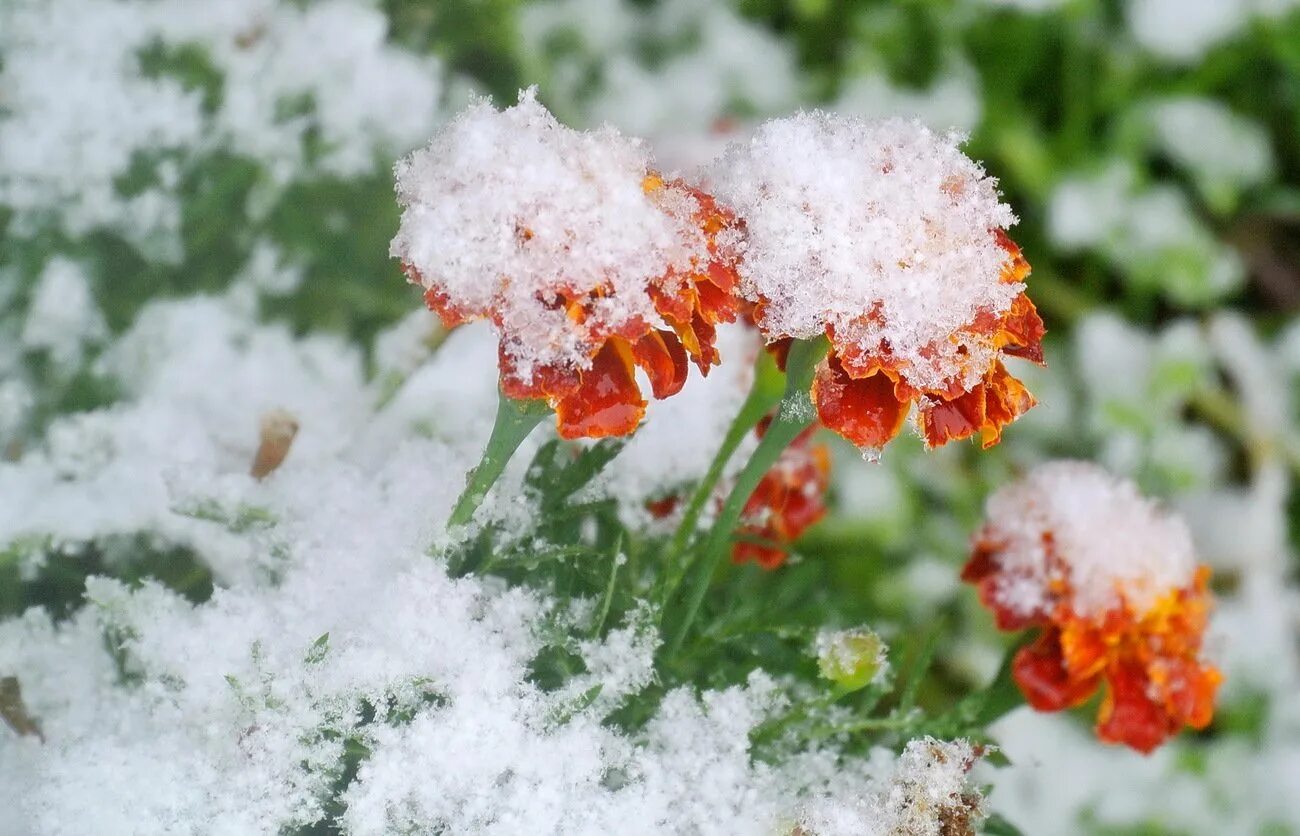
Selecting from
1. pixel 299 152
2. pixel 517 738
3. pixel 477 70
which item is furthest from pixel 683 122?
pixel 517 738

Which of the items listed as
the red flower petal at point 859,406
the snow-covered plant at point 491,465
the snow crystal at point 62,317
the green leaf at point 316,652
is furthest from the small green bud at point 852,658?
the snow crystal at point 62,317

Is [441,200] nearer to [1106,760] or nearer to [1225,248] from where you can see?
[1106,760]

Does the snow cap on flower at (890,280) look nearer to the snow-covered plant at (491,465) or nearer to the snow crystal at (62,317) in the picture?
the snow-covered plant at (491,465)

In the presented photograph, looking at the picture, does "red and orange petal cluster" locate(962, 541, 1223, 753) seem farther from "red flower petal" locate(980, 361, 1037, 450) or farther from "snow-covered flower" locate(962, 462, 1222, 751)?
"red flower petal" locate(980, 361, 1037, 450)

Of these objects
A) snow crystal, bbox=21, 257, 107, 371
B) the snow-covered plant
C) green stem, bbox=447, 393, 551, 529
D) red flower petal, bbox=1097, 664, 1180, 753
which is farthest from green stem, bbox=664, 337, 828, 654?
snow crystal, bbox=21, 257, 107, 371

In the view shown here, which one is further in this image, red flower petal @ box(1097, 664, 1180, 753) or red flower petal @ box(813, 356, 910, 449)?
red flower petal @ box(1097, 664, 1180, 753)

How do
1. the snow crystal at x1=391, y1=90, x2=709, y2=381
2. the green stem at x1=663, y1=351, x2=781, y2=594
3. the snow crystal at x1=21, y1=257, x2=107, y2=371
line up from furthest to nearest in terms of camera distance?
1. the snow crystal at x1=21, y1=257, x2=107, y2=371
2. the green stem at x1=663, y1=351, x2=781, y2=594
3. the snow crystal at x1=391, y1=90, x2=709, y2=381
